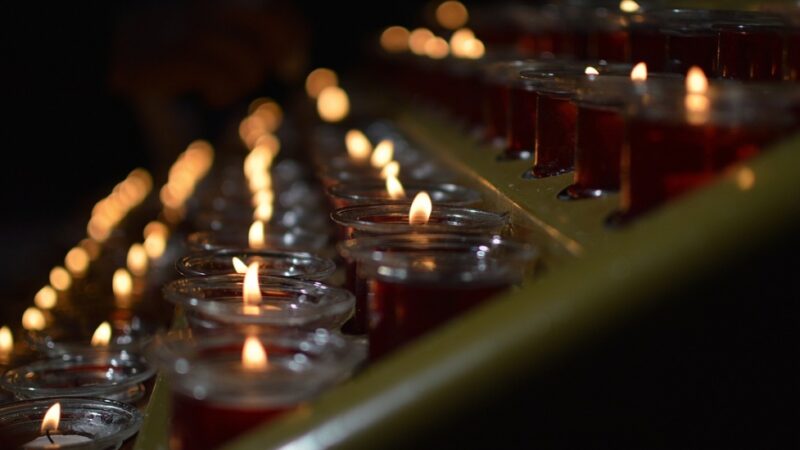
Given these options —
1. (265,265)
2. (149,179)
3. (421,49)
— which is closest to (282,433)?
Result: (265,265)

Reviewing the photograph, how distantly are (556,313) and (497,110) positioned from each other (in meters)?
1.06

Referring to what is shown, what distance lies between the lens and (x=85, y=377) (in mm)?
1481

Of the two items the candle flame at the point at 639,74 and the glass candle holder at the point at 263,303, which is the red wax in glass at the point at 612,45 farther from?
the glass candle holder at the point at 263,303

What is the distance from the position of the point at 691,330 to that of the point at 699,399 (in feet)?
0.17

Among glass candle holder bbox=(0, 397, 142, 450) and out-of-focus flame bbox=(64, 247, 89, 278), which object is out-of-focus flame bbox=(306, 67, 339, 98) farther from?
glass candle holder bbox=(0, 397, 142, 450)

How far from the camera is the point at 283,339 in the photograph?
3.08ft

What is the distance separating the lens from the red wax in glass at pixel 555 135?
1305 mm

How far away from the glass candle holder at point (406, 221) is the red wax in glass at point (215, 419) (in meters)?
0.33

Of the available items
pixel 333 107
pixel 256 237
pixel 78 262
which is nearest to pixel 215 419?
pixel 256 237

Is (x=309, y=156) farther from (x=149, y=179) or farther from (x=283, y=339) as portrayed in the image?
(x=283, y=339)

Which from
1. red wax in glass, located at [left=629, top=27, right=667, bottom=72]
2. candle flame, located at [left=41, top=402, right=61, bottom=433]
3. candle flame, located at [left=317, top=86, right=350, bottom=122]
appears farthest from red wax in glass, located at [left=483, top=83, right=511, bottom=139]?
candle flame, located at [left=317, top=86, right=350, bottom=122]

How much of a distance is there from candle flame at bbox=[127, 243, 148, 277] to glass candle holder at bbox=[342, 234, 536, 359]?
1.22 m

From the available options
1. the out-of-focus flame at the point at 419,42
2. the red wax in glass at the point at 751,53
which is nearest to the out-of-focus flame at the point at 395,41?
the out-of-focus flame at the point at 419,42

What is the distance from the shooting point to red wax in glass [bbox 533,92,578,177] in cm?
130
